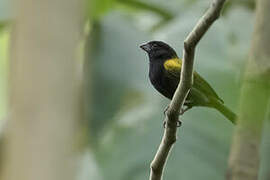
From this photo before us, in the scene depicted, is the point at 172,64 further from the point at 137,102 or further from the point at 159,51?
the point at 137,102

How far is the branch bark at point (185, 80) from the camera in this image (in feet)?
3.27

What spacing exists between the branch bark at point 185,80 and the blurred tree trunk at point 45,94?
0.56 ft

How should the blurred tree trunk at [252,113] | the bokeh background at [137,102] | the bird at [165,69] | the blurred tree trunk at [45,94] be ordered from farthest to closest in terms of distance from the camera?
1. the bokeh background at [137,102]
2. the bird at [165,69]
3. the blurred tree trunk at [45,94]
4. the blurred tree trunk at [252,113]

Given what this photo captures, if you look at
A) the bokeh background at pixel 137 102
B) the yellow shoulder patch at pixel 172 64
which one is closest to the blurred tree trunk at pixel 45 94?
the yellow shoulder patch at pixel 172 64

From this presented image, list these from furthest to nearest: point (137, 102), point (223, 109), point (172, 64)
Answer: point (137, 102)
point (172, 64)
point (223, 109)

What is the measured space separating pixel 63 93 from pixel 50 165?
0.46 ft

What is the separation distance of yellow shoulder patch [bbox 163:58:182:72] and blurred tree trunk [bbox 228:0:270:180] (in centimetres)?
64

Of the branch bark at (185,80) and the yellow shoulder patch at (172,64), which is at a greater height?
the branch bark at (185,80)

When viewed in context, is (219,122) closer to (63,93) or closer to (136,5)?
(136,5)

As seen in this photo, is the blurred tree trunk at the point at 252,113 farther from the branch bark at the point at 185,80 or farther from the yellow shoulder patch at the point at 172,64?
the yellow shoulder patch at the point at 172,64

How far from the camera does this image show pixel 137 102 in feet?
9.05

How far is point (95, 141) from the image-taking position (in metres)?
2.43

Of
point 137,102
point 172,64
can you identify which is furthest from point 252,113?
point 137,102

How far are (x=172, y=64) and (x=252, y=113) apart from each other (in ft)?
2.52
